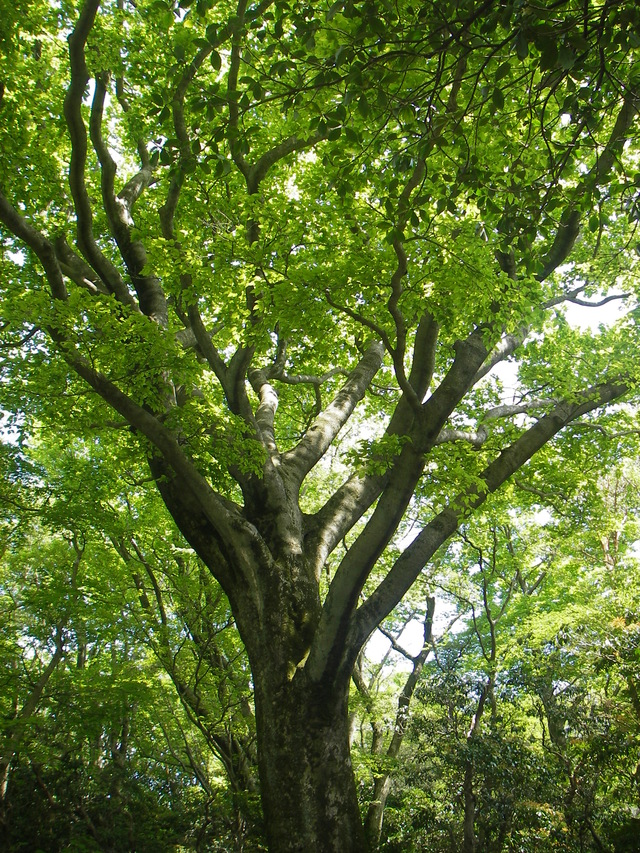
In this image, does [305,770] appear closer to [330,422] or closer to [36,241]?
[330,422]

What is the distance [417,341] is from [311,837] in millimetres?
3879

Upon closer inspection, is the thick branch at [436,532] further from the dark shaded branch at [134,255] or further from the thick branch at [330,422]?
the dark shaded branch at [134,255]

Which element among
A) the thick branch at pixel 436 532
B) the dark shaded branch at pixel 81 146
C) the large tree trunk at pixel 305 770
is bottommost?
the large tree trunk at pixel 305 770

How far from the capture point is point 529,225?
2711 mm

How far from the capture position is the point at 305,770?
159 inches

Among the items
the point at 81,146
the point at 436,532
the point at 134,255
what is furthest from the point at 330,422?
the point at 81,146

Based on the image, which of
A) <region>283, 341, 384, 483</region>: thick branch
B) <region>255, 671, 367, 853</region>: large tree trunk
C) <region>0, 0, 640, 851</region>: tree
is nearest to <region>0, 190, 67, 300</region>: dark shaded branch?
<region>0, 0, 640, 851</region>: tree

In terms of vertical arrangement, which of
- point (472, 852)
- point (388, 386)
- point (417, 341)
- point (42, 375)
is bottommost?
point (472, 852)

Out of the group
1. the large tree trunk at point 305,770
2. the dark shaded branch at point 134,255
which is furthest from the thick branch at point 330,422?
the large tree trunk at point 305,770

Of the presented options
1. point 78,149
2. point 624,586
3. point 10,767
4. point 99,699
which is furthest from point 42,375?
point 624,586

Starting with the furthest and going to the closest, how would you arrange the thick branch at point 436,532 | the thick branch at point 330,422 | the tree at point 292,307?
the thick branch at point 330,422, the thick branch at point 436,532, the tree at point 292,307

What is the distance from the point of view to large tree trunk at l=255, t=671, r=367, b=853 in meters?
3.88

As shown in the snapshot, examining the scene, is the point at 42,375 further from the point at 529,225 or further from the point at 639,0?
the point at 639,0

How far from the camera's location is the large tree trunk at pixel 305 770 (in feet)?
12.7
